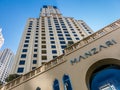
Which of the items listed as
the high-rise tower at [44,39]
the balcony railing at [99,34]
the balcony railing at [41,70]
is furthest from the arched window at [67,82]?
the high-rise tower at [44,39]

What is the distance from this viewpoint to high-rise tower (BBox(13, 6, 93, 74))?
97.4ft

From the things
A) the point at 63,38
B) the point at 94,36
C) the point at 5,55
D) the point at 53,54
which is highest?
the point at 5,55

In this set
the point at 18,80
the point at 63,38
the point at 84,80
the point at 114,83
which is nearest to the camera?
the point at 114,83

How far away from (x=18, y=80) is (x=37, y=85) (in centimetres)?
259

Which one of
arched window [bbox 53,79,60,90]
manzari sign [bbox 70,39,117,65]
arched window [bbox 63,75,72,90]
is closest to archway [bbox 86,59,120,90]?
manzari sign [bbox 70,39,117,65]

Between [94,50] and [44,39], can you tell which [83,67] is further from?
[44,39]

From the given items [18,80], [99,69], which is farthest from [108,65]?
[18,80]

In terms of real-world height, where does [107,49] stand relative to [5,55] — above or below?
below

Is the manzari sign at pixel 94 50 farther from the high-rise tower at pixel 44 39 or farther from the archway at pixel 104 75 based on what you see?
the high-rise tower at pixel 44 39

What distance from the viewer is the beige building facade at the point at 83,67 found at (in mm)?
10141

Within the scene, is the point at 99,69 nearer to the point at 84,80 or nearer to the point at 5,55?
the point at 84,80

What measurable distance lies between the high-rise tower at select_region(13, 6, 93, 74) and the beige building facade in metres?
14.9

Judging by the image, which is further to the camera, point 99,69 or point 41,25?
point 41,25

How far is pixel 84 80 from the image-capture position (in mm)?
10070
